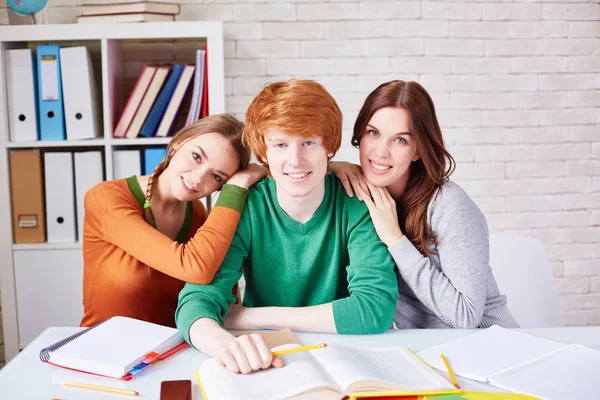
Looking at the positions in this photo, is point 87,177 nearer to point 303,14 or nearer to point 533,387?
point 303,14

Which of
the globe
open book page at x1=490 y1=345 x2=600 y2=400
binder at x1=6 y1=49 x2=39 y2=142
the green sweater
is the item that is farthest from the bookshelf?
open book page at x1=490 y1=345 x2=600 y2=400

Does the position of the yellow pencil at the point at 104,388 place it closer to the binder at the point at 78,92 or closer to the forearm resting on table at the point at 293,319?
the forearm resting on table at the point at 293,319

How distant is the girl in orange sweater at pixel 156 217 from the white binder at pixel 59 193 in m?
0.83

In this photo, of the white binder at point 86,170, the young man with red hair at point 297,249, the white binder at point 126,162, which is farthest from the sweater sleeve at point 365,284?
the white binder at point 86,170

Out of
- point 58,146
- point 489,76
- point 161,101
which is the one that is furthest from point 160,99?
point 489,76

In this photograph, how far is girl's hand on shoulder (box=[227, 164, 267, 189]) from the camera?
1.40 meters

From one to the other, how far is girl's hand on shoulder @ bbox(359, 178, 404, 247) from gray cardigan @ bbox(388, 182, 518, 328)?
0.03 metres

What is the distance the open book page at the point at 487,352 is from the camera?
3.14 ft

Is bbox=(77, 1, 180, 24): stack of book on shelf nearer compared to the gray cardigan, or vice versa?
the gray cardigan

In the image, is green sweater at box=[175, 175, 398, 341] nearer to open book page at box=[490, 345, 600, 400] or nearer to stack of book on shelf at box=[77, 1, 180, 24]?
open book page at box=[490, 345, 600, 400]

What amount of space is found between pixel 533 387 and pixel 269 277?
68 centimetres

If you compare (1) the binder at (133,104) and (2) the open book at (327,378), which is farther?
(1) the binder at (133,104)

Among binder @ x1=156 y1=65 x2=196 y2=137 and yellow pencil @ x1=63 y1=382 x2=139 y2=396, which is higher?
binder @ x1=156 y1=65 x2=196 y2=137

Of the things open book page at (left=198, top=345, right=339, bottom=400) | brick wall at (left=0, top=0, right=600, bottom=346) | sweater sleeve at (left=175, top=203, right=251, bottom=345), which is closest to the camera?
open book page at (left=198, top=345, right=339, bottom=400)
